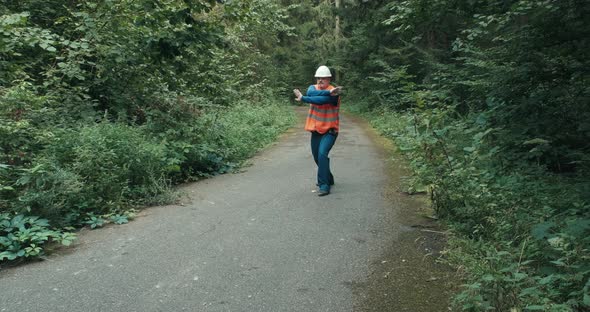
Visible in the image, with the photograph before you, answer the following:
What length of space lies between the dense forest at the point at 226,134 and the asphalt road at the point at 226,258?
0.54 meters

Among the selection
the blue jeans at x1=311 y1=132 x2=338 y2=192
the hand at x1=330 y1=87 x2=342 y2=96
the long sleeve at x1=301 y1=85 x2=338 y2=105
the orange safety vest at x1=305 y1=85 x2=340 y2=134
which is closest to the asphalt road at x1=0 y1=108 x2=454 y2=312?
the blue jeans at x1=311 y1=132 x2=338 y2=192

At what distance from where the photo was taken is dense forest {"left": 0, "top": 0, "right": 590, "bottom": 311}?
383cm

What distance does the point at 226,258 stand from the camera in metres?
4.38

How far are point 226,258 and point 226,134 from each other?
228 inches

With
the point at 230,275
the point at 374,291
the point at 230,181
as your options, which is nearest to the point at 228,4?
the point at 230,181

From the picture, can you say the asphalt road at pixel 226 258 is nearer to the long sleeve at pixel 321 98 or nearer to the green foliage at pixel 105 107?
the green foliage at pixel 105 107

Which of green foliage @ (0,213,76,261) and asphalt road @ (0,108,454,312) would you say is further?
green foliage @ (0,213,76,261)

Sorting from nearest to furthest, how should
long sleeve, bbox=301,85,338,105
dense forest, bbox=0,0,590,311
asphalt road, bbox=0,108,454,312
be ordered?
asphalt road, bbox=0,108,454,312 < dense forest, bbox=0,0,590,311 < long sleeve, bbox=301,85,338,105

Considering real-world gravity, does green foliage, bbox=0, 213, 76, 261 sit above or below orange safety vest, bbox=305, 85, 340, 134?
below

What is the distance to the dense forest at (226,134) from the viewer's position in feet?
12.6

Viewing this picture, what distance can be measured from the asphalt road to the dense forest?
54cm

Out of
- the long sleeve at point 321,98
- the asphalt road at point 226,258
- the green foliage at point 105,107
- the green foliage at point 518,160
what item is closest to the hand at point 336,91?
the long sleeve at point 321,98

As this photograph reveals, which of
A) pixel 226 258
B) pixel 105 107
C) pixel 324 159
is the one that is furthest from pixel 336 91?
pixel 105 107

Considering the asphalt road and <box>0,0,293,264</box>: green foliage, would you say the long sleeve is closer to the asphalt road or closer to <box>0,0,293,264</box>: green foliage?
the asphalt road
